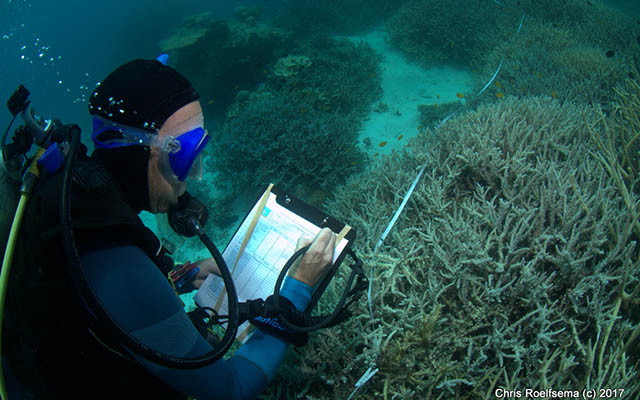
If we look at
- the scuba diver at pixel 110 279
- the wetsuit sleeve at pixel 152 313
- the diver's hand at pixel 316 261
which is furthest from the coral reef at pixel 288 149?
the wetsuit sleeve at pixel 152 313

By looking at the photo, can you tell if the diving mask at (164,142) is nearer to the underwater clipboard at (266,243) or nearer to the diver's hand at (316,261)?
the underwater clipboard at (266,243)

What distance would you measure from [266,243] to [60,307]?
3.95 ft

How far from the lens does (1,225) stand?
45.6 inches

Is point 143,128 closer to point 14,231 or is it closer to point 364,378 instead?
point 14,231

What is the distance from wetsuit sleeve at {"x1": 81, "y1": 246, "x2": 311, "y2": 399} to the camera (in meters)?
1.06

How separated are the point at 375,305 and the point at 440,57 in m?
10.6

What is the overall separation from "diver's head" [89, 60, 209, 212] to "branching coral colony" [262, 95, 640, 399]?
1.74 metres

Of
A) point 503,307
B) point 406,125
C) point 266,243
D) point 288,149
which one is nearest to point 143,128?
point 266,243

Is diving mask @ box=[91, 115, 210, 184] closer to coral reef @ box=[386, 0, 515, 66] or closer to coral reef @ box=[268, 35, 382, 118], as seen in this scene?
coral reef @ box=[268, 35, 382, 118]

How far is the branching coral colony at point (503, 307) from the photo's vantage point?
201cm

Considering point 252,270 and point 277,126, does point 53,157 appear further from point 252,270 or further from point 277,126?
point 277,126

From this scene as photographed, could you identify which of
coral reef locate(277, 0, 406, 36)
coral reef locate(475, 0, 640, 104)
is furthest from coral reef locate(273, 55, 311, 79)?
coral reef locate(277, 0, 406, 36)

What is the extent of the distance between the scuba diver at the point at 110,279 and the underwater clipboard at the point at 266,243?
25.1 inches

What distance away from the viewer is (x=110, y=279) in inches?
42.3
